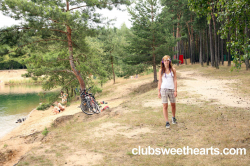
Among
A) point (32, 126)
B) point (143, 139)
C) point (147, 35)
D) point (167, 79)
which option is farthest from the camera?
point (147, 35)

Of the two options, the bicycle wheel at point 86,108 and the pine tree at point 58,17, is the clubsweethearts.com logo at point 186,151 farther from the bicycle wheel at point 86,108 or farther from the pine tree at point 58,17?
the pine tree at point 58,17

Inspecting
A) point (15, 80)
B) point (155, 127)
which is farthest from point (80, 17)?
point (15, 80)

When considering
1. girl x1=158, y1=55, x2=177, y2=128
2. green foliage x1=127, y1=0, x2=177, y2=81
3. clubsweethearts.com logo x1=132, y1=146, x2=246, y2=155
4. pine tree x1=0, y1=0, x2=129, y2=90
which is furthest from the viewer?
green foliage x1=127, y1=0, x2=177, y2=81

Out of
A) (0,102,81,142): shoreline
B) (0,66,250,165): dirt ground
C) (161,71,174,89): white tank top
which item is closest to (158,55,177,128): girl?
(161,71,174,89): white tank top

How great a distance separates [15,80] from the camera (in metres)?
56.1

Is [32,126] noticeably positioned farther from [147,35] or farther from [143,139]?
[147,35]

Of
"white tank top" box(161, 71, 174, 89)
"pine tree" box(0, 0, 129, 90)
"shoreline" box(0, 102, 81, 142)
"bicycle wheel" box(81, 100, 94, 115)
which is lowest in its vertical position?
"shoreline" box(0, 102, 81, 142)

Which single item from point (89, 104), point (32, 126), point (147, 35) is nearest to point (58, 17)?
point (89, 104)

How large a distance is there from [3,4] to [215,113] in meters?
11.0

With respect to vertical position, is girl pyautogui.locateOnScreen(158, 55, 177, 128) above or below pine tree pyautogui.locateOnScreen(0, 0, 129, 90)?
below

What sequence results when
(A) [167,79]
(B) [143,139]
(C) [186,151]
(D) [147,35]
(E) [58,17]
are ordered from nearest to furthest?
(C) [186,151] < (B) [143,139] < (A) [167,79] < (E) [58,17] < (D) [147,35]

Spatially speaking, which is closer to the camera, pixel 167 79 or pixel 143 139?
pixel 143 139

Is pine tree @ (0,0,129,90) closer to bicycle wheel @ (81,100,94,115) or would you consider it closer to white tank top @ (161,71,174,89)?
bicycle wheel @ (81,100,94,115)

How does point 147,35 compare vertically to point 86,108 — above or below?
above
